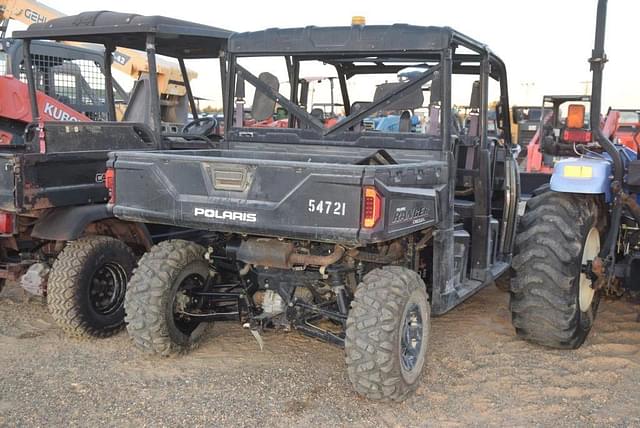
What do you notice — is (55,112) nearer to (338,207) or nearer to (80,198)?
(80,198)

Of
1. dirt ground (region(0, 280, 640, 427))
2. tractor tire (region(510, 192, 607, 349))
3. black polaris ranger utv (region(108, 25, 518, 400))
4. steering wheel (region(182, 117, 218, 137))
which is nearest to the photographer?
black polaris ranger utv (region(108, 25, 518, 400))

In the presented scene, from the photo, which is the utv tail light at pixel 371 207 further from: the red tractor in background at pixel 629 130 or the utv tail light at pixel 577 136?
the red tractor in background at pixel 629 130

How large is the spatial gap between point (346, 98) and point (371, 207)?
2551 millimetres

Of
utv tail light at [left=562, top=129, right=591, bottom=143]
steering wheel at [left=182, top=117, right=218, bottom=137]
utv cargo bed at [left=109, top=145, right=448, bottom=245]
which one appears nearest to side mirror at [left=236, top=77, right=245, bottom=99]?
utv cargo bed at [left=109, top=145, right=448, bottom=245]

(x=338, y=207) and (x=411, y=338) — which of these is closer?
(x=338, y=207)

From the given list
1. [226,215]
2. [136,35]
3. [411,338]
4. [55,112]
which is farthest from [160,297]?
[55,112]

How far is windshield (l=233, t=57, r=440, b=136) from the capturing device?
4.41 meters

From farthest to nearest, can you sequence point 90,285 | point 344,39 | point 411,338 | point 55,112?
point 55,112, point 90,285, point 344,39, point 411,338

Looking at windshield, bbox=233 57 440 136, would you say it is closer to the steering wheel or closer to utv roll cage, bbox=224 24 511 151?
utv roll cage, bbox=224 24 511 151

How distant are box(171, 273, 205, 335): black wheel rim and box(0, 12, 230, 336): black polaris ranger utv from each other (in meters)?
0.83

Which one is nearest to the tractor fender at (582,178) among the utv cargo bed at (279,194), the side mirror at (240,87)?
the utv cargo bed at (279,194)

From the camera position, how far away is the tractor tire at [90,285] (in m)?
4.88

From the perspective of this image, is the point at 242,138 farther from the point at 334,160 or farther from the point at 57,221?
the point at 57,221

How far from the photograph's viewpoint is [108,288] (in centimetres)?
524
